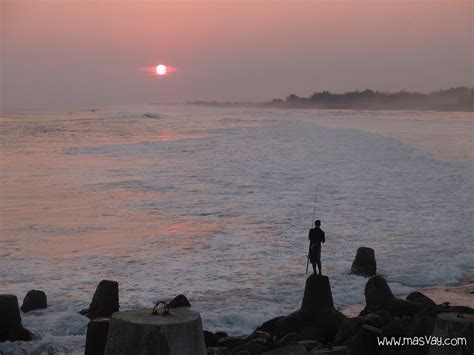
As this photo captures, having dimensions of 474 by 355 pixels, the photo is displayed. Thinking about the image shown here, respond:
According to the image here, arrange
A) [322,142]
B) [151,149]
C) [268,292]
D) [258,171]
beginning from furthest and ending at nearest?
[322,142]
[151,149]
[258,171]
[268,292]

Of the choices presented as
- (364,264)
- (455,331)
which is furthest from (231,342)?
(364,264)

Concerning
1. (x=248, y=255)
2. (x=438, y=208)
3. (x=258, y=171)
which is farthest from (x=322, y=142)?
(x=248, y=255)

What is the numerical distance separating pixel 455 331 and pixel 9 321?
259 inches

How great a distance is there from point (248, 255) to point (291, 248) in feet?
4.48

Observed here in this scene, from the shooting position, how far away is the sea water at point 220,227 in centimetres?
1333

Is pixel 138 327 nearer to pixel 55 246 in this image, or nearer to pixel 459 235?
pixel 55 246

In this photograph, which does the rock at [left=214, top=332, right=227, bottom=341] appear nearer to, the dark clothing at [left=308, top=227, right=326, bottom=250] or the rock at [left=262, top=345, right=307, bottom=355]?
the dark clothing at [left=308, top=227, right=326, bottom=250]

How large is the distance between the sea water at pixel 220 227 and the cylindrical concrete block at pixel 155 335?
587 cm

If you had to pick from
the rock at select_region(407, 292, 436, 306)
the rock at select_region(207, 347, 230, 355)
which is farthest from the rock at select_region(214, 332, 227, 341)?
the rock at select_region(407, 292, 436, 306)

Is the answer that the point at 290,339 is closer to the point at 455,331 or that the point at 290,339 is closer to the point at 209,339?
A: the point at 209,339

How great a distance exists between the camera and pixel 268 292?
13.6 metres

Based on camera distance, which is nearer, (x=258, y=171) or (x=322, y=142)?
(x=258, y=171)

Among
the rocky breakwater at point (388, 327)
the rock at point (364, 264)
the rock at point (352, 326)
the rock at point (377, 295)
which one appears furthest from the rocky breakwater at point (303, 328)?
the rock at point (364, 264)

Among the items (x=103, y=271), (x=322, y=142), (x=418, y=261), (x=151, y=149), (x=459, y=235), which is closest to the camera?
(x=103, y=271)
